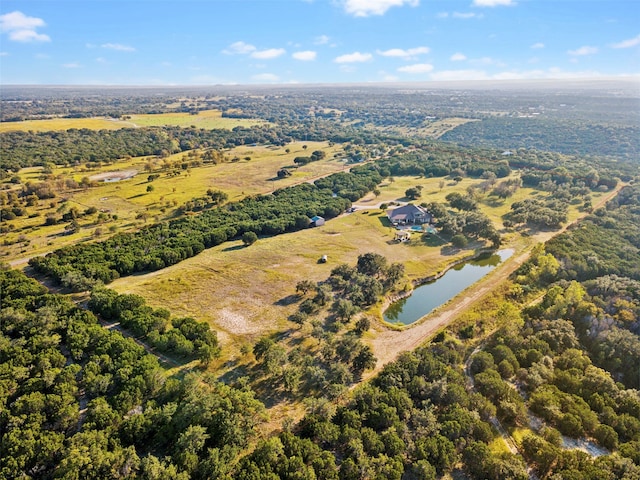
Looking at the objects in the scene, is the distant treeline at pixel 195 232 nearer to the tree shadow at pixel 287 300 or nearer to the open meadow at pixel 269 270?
the open meadow at pixel 269 270

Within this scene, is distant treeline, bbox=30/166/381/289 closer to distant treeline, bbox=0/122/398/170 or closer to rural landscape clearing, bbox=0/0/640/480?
rural landscape clearing, bbox=0/0/640/480

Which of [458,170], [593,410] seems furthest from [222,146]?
[593,410]

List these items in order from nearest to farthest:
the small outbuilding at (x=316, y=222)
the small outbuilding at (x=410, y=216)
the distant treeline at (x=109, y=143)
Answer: the small outbuilding at (x=316, y=222), the small outbuilding at (x=410, y=216), the distant treeline at (x=109, y=143)

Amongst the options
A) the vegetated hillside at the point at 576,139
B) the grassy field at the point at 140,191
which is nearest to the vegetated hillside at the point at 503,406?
the grassy field at the point at 140,191

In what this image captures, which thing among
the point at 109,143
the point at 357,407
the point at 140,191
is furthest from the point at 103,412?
the point at 109,143

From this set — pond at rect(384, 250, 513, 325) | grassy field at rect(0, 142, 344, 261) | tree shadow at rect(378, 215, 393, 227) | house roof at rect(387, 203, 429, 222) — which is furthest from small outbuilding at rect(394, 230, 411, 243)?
grassy field at rect(0, 142, 344, 261)

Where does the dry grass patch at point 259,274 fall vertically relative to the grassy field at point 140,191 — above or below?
below

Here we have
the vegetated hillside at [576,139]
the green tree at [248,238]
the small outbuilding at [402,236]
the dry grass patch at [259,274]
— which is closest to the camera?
the dry grass patch at [259,274]
